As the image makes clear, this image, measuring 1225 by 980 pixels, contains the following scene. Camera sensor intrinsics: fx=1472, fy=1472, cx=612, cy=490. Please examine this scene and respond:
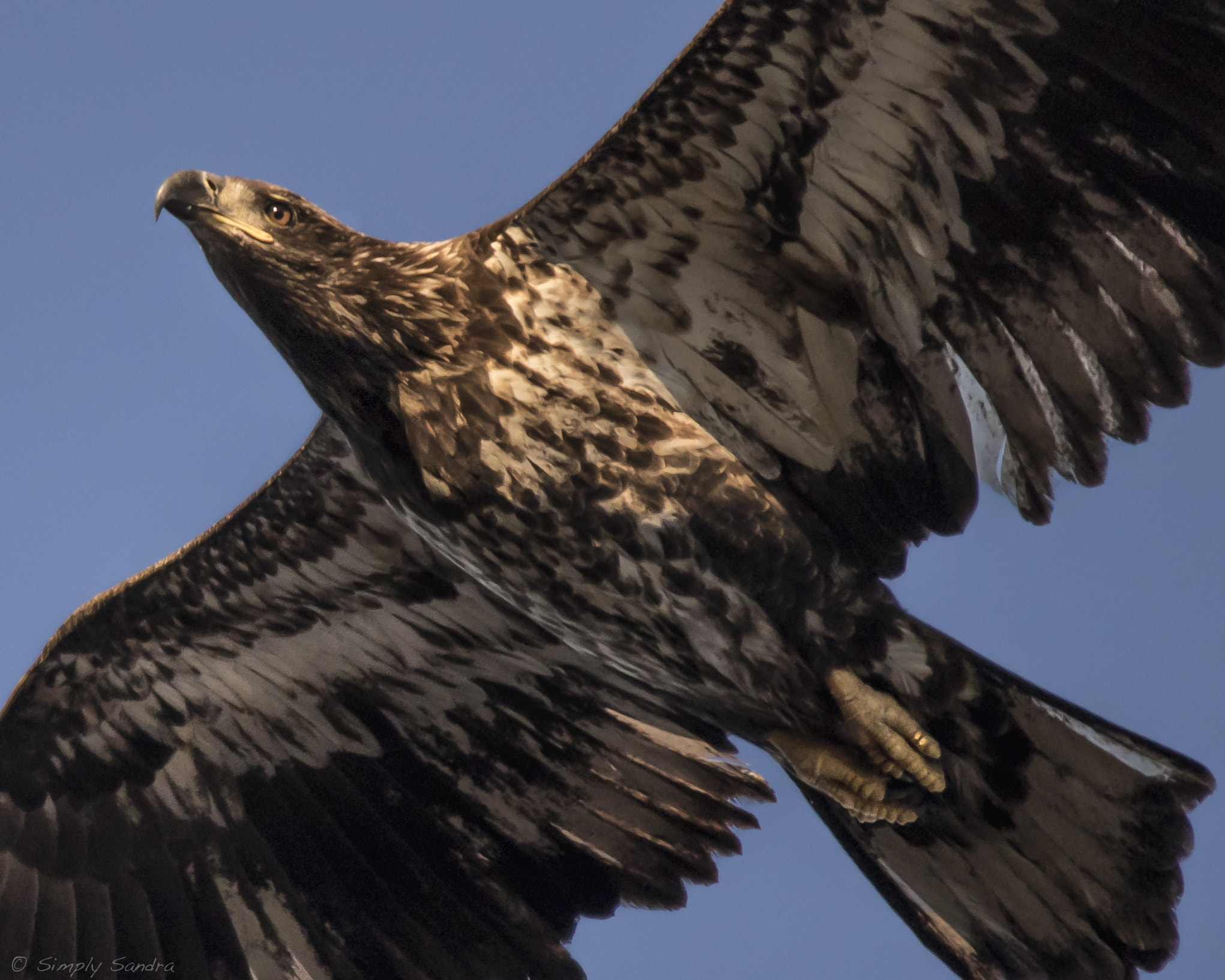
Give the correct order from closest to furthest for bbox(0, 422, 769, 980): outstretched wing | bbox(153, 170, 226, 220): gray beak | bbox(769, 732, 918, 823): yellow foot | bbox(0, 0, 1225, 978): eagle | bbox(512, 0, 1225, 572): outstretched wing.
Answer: bbox(512, 0, 1225, 572): outstretched wing, bbox(0, 0, 1225, 978): eagle, bbox(153, 170, 226, 220): gray beak, bbox(769, 732, 918, 823): yellow foot, bbox(0, 422, 769, 980): outstretched wing

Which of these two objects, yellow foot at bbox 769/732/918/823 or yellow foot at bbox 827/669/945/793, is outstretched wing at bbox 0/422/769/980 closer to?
yellow foot at bbox 769/732/918/823

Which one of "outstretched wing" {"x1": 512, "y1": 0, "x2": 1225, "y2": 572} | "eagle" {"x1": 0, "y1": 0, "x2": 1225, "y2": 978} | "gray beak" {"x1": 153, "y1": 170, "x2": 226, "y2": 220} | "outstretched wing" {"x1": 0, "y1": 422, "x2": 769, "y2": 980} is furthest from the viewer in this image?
"outstretched wing" {"x1": 0, "y1": 422, "x2": 769, "y2": 980}

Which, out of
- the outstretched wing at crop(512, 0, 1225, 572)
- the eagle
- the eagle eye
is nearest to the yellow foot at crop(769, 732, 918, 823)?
the eagle

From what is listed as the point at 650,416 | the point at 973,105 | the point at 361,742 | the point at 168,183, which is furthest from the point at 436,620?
the point at 973,105

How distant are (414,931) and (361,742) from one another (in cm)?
88

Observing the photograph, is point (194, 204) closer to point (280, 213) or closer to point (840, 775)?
point (280, 213)

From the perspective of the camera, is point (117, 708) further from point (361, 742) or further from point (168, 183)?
point (168, 183)

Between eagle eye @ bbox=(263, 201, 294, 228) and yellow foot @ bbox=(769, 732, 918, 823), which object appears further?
yellow foot @ bbox=(769, 732, 918, 823)

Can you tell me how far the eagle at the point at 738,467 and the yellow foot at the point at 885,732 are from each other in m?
0.02

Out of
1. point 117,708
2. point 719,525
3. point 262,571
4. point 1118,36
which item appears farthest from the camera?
point 117,708

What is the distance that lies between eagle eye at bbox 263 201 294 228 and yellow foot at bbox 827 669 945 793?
8.36 ft

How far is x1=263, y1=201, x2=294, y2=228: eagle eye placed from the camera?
5312mm

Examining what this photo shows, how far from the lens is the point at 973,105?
4.59m

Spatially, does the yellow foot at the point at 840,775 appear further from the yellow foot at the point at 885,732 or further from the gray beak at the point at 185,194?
the gray beak at the point at 185,194
